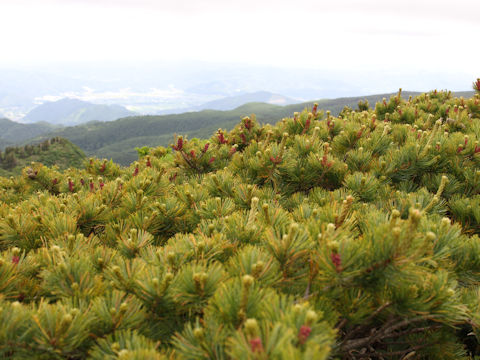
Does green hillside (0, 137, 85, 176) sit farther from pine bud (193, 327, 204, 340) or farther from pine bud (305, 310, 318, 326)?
pine bud (305, 310, 318, 326)

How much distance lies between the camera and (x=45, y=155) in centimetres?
10231

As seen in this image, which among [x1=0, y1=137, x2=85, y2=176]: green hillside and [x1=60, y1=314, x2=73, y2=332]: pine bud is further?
[x1=0, y1=137, x2=85, y2=176]: green hillside

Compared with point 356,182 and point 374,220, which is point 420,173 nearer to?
point 356,182

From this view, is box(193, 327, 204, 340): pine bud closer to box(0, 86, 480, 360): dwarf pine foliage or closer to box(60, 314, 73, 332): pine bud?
box(0, 86, 480, 360): dwarf pine foliage

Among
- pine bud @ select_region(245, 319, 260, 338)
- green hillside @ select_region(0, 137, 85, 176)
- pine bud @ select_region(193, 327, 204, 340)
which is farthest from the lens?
green hillside @ select_region(0, 137, 85, 176)

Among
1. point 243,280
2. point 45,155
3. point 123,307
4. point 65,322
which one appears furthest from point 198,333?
point 45,155

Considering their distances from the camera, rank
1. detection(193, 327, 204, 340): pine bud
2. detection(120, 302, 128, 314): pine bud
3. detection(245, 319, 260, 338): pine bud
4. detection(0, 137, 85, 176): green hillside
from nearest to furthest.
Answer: detection(245, 319, 260, 338): pine bud
detection(193, 327, 204, 340): pine bud
detection(120, 302, 128, 314): pine bud
detection(0, 137, 85, 176): green hillside

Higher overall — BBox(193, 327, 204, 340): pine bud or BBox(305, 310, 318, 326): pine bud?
BBox(305, 310, 318, 326): pine bud

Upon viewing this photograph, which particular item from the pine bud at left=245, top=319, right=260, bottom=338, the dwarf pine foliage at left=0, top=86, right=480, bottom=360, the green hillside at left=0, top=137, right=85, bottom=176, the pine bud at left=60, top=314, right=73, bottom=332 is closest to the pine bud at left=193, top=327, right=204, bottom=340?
the dwarf pine foliage at left=0, top=86, right=480, bottom=360

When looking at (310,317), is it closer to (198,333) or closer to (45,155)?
(198,333)

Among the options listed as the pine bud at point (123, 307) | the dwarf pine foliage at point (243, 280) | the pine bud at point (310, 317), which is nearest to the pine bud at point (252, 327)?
the dwarf pine foliage at point (243, 280)

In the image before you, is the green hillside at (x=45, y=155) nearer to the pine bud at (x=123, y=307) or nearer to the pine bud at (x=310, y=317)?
the pine bud at (x=123, y=307)

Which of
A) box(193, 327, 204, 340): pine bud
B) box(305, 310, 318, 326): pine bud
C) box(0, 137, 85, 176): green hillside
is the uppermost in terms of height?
box(305, 310, 318, 326): pine bud

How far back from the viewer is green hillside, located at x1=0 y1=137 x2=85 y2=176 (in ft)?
302
